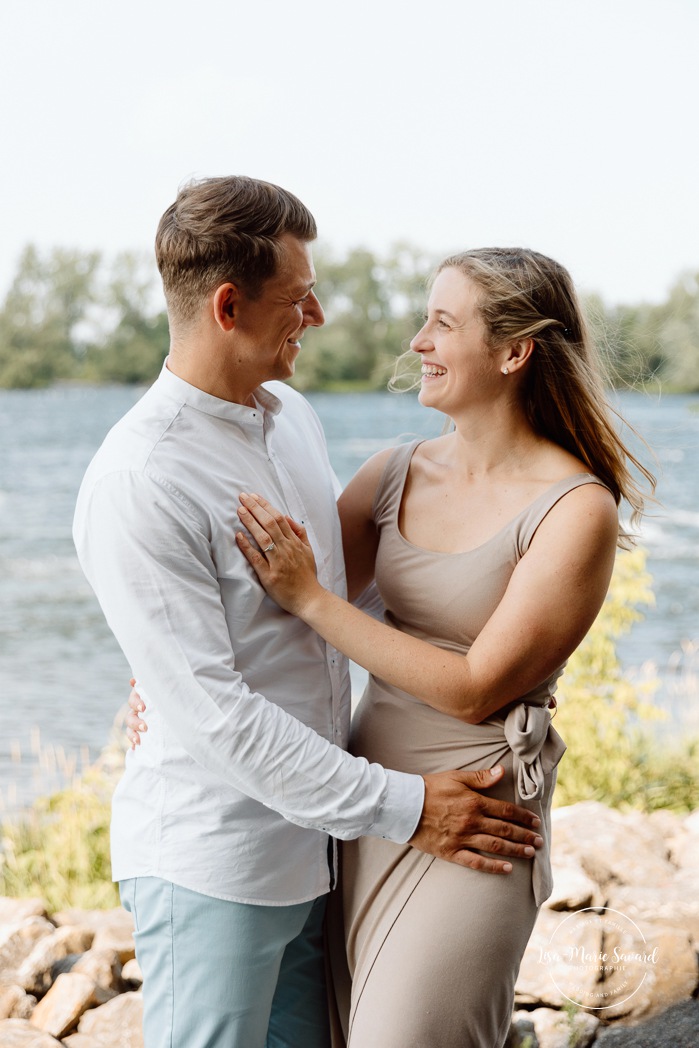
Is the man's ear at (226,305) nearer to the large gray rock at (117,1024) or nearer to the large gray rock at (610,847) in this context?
the large gray rock at (117,1024)

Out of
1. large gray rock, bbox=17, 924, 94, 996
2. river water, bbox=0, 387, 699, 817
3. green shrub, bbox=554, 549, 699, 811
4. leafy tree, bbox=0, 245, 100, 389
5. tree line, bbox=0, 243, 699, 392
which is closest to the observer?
large gray rock, bbox=17, 924, 94, 996

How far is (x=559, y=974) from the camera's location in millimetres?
2936

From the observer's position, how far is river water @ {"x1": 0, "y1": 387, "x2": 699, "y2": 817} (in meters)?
7.29

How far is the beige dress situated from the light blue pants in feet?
0.50

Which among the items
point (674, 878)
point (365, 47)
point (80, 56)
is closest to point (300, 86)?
point (365, 47)

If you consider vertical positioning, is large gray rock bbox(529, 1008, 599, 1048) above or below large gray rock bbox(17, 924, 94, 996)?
above

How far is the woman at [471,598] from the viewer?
1778 mm

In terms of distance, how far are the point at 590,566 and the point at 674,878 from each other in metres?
2.23

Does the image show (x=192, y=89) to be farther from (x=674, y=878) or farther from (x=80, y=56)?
(x=674, y=878)

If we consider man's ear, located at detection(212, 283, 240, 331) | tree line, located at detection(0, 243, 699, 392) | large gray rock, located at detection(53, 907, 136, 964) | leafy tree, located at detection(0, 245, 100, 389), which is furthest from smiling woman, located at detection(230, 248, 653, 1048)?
leafy tree, located at detection(0, 245, 100, 389)

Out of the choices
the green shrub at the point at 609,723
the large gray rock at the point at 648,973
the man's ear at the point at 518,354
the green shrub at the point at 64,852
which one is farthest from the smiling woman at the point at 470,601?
the green shrub at the point at 609,723

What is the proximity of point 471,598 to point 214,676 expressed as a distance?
501mm

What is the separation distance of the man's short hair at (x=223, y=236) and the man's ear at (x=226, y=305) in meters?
0.01

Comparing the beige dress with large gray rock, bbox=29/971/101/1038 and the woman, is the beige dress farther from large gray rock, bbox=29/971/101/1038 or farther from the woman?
large gray rock, bbox=29/971/101/1038
